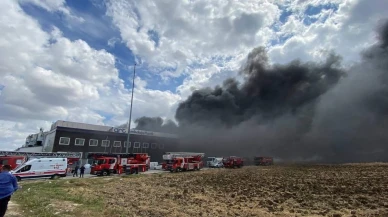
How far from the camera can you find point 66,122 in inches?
2299

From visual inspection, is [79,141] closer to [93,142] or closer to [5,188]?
[93,142]

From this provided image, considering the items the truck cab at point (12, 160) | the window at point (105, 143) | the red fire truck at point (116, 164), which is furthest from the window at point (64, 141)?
the red fire truck at point (116, 164)

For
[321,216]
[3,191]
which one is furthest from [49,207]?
[321,216]

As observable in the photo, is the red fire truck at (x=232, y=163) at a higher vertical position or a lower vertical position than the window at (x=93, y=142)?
lower

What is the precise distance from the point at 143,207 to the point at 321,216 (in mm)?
8371

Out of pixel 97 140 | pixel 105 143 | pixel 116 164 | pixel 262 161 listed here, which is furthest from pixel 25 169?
pixel 262 161

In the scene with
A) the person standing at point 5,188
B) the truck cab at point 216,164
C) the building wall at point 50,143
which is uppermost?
the building wall at point 50,143

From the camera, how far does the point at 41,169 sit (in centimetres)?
2983

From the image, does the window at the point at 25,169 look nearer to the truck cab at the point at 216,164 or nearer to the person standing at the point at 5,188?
the person standing at the point at 5,188

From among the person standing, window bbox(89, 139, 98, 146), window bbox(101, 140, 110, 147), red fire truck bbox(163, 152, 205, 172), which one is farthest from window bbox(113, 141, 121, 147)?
the person standing

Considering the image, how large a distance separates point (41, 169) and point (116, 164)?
9942 millimetres

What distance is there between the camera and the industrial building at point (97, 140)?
5525 cm

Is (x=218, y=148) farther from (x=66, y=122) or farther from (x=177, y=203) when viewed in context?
(x=177, y=203)

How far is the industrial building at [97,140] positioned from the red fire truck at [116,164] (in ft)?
53.9
